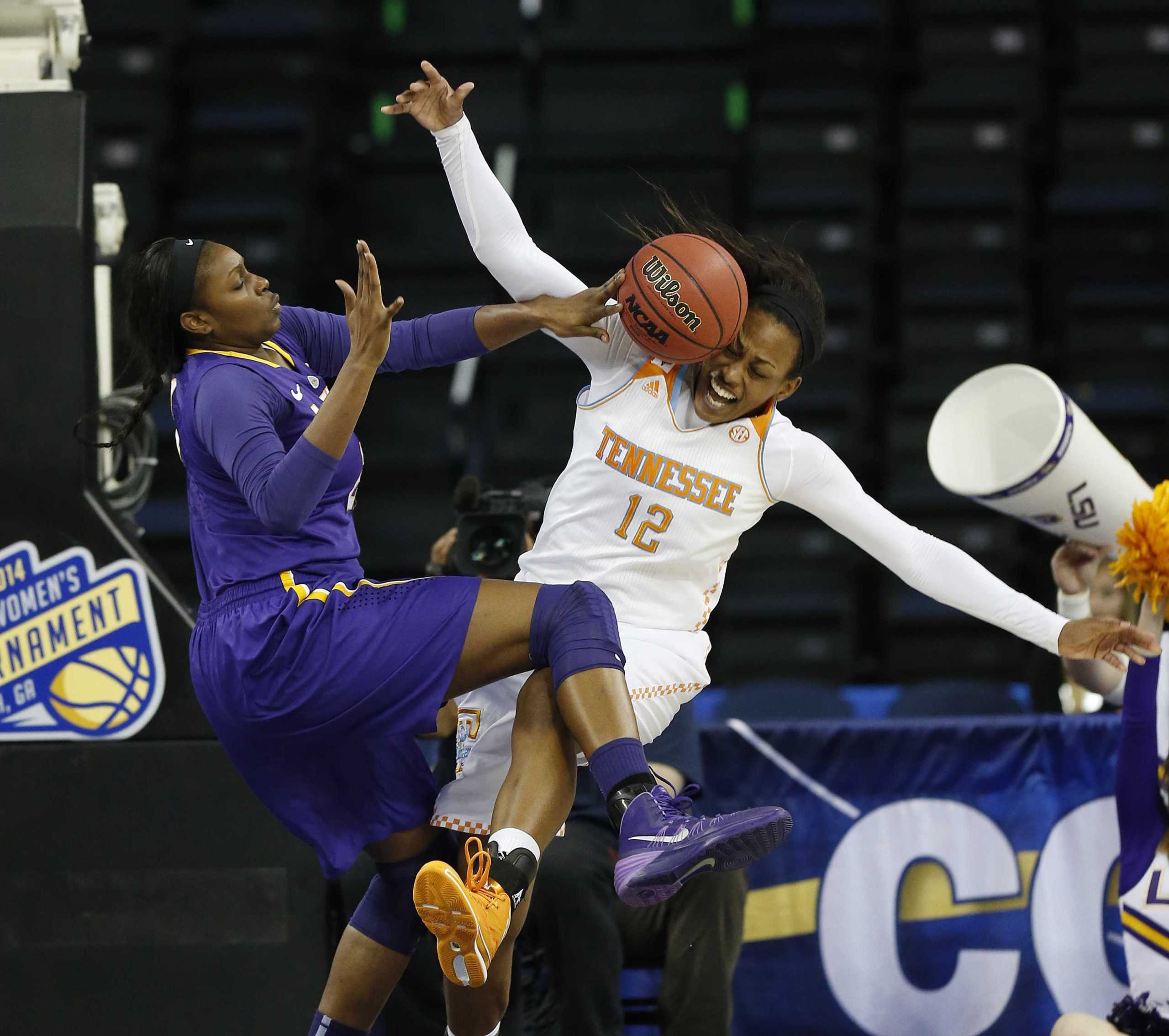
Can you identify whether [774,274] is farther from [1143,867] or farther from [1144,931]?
[1144,931]

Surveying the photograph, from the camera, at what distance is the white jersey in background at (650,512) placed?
10.8 feet

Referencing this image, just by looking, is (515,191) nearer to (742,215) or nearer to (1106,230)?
(742,215)

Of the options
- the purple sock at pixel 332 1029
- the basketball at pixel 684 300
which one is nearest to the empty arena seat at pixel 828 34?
the basketball at pixel 684 300

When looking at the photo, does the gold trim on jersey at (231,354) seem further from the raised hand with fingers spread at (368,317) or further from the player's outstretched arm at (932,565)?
the player's outstretched arm at (932,565)

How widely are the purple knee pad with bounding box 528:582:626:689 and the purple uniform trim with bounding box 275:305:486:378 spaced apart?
0.65 metres

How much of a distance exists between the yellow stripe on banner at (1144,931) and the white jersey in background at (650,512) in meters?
0.75

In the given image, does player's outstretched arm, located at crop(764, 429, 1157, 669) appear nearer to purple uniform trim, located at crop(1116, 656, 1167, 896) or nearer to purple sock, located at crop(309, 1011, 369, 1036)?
purple uniform trim, located at crop(1116, 656, 1167, 896)

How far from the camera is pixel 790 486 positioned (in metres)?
3.42

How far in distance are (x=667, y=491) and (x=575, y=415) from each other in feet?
7.73

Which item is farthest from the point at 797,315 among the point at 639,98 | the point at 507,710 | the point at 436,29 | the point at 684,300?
the point at 436,29

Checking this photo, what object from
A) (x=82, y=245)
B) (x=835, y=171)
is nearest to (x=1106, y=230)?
(x=835, y=171)

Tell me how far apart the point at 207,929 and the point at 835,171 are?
501cm

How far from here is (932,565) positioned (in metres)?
3.42

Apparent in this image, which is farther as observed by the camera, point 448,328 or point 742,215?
point 742,215
